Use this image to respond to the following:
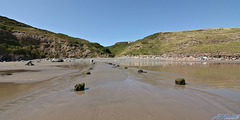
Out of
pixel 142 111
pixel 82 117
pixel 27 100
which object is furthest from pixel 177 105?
pixel 27 100

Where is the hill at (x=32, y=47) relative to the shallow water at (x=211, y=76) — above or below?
above

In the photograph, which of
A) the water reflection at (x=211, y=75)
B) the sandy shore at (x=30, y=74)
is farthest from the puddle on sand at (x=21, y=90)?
the water reflection at (x=211, y=75)

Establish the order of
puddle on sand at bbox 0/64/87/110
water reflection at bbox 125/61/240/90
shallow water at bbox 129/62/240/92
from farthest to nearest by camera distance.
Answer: water reflection at bbox 125/61/240/90 → shallow water at bbox 129/62/240/92 → puddle on sand at bbox 0/64/87/110

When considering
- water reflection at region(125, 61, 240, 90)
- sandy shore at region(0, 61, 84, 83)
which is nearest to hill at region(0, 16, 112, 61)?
sandy shore at region(0, 61, 84, 83)

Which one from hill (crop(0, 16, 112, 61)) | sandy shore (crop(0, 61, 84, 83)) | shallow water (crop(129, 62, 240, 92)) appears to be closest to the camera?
shallow water (crop(129, 62, 240, 92))

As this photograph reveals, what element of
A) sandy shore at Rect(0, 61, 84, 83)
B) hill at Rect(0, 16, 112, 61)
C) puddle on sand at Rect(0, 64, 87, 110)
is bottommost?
puddle on sand at Rect(0, 64, 87, 110)

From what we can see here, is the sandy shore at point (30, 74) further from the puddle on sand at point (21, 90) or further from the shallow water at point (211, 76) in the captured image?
the shallow water at point (211, 76)

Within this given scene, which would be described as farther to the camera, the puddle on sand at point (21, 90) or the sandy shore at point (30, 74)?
the sandy shore at point (30, 74)

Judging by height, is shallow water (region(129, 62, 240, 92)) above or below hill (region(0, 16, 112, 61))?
below

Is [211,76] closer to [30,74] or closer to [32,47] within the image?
[30,74]

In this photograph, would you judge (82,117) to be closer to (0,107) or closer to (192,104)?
(0,107)

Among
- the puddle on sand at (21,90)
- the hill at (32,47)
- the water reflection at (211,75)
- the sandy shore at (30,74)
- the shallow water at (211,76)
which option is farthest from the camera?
the hill at (32,47)

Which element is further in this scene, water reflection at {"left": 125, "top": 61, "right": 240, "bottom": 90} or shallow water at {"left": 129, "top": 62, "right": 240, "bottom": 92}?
water reflection at {"left": 125, "top": 61, "right": 240, "bottom": 90}

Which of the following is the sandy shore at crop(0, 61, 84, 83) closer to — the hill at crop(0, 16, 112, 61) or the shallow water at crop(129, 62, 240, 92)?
the shallow water at crop(129, 62, 240, 92)
